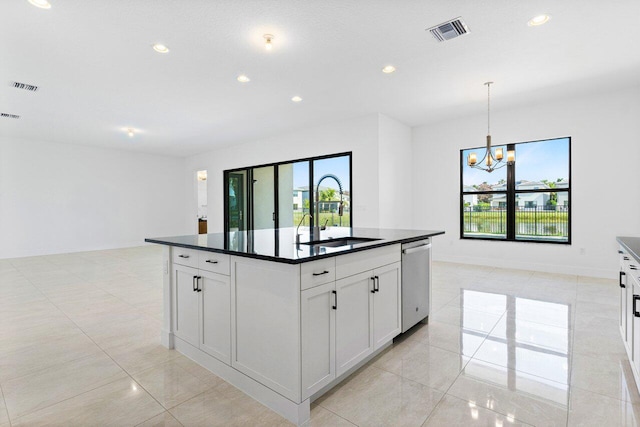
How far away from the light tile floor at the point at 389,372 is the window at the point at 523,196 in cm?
195

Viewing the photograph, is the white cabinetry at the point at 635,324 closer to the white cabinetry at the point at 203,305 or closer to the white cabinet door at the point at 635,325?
the white cabinet door at the point at 635,325

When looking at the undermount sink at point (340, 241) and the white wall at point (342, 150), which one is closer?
the undermount sink at point (340, 241)

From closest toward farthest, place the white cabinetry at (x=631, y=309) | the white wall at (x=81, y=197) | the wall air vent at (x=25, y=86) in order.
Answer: the white cabinetry at (x=631, y=309) → the wall air vent at (x=25, y=86) → the white wall at (x=81, y=197)

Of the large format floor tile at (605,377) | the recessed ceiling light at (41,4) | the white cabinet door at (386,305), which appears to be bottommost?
the large format floor tile at (605,377)

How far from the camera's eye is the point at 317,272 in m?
1.79

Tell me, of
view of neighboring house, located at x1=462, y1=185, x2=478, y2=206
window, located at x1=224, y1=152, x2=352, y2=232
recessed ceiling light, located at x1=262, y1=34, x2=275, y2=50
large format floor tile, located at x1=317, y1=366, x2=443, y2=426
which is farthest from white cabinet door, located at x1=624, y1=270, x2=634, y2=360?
view of neighboring house, located at x1=462, y1=185, x2=478, y2=206

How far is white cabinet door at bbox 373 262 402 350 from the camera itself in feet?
7.59

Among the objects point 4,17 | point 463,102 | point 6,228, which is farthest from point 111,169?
point 463,102

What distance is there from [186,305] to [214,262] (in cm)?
55

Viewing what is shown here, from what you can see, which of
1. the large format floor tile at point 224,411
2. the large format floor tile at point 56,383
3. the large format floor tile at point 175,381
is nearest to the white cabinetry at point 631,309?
the large format floor tile at point 224,411

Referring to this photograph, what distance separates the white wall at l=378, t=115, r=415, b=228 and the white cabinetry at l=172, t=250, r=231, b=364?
4069 millimetres

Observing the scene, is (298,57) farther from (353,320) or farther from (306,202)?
(306,202)

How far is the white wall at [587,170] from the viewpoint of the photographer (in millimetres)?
4832

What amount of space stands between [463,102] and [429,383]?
468 centimetres
